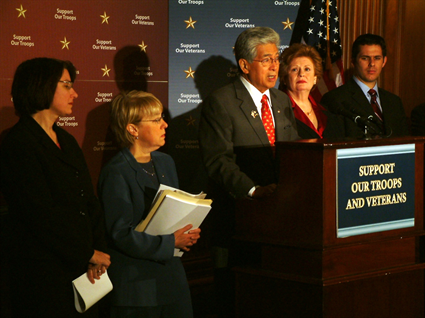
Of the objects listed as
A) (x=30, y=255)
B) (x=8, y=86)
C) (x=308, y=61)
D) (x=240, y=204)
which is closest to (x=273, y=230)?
(x=240, y=204)

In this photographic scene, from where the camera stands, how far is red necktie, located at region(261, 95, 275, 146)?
11.2 ft

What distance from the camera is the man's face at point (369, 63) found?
4520 mm

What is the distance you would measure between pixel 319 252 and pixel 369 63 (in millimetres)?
2285

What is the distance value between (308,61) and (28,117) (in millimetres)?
2070

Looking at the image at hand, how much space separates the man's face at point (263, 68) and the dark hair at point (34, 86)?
47.6 inches

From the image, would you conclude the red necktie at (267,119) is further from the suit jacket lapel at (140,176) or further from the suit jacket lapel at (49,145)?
the suit jacket lapel at (49,145)

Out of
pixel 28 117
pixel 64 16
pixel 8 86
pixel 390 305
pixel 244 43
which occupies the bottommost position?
pixel 390 305

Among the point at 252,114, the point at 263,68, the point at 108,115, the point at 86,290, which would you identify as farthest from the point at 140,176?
the point at 108,115

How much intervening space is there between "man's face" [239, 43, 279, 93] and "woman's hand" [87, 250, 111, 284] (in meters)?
1.42

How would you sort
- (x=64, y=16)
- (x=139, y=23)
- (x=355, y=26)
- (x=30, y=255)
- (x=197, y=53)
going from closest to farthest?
1. (x=30, y=255)
2. (x=64, y=16)
3. (x=139, y=23)
4. (x=197, y=53)
5. (x=355, y=26)

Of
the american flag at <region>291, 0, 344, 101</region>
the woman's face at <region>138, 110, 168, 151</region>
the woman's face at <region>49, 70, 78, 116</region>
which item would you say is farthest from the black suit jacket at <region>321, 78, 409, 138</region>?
the woman's face at <region>49, 70, 78, 116</region>

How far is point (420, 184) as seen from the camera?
296cm

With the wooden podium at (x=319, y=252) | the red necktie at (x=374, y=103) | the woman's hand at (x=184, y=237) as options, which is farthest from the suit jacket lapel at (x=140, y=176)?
the red necktie at (x=374, y=103)

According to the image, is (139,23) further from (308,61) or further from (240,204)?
(240,204)
